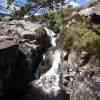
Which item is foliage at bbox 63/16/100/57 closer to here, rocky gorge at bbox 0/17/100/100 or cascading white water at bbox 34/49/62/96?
rocky gorge at bbox 0/17/100/100

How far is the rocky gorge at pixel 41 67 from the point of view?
35.9ft

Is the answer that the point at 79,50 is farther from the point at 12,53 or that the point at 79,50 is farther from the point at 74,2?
the point at 12,53

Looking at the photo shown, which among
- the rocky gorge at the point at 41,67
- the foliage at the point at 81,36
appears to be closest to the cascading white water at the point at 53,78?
the rocky gorge at the point at 41,67

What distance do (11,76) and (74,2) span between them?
5295mm

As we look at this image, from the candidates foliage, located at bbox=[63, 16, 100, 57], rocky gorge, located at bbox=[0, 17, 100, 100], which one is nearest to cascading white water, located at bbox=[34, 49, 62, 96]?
rocky gorge, located at bbox=[0, 17, 100, 100]

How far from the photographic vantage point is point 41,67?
59.4ft

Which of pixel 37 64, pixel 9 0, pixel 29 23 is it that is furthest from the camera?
pixel 29 23

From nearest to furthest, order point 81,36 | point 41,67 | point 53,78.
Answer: point 81,36
point 53,78
point 41,67

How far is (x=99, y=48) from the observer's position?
10797mm

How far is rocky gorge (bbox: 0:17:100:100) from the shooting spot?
10945mm

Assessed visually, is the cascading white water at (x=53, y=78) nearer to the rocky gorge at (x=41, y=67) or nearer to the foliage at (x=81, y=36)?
the rocky gorge at (x=41, y=67)

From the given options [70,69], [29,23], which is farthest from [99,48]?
[29,23]

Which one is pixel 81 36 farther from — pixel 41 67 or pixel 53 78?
pixel 41 67

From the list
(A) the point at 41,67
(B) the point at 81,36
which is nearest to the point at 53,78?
(A) the point at 41,67
